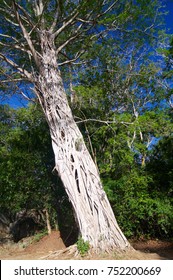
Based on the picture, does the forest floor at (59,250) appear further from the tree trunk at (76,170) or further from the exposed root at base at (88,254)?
the tree trunk at (76,170)

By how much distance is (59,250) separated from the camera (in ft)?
16.8

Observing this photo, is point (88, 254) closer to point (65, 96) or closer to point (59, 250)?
point (59, 250)

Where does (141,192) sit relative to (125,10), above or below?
below

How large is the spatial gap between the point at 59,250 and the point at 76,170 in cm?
152

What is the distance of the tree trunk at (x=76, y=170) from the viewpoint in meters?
5.12

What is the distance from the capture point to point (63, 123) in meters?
6.05

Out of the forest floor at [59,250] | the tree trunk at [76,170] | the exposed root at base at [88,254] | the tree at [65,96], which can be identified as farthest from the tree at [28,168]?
the exposed root at base at [88,254]

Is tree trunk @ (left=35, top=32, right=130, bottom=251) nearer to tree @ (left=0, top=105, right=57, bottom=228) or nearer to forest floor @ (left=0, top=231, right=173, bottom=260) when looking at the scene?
forest floor @ (left=0, top=231, right=173, bottom=260)

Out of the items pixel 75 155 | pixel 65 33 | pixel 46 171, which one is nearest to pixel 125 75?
pixel 65 33

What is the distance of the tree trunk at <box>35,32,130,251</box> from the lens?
5117mm

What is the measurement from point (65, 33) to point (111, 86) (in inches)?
87.6

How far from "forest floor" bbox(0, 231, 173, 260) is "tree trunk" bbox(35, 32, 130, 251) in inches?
10.5

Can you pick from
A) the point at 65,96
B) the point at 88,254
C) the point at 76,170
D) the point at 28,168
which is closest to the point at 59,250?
the point at 88,254

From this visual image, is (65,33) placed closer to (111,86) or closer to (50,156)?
(111,86)
